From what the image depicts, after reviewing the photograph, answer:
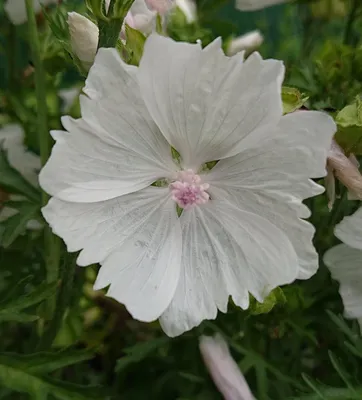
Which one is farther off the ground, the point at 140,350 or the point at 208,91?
the point at 208,91

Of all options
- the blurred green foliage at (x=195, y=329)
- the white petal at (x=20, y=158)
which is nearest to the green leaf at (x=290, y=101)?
the blurred green foliage at (x=195, y=329)

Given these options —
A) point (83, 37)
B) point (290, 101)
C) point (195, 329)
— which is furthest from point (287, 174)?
point (195, 329)

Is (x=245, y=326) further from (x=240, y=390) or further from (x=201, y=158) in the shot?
(x=201, y=158)

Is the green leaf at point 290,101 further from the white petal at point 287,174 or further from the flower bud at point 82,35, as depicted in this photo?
the flower bud at point 82,35

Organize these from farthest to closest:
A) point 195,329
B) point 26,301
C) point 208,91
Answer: point 195,329 < point 26,301 < point 208,91

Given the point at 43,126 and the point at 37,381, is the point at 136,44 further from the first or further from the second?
the point at 37,381

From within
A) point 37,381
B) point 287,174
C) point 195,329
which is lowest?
point 195,329

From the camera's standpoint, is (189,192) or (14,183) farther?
(14,183)

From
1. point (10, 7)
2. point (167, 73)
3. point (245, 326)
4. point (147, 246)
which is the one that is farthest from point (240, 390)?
point (10, 7)
